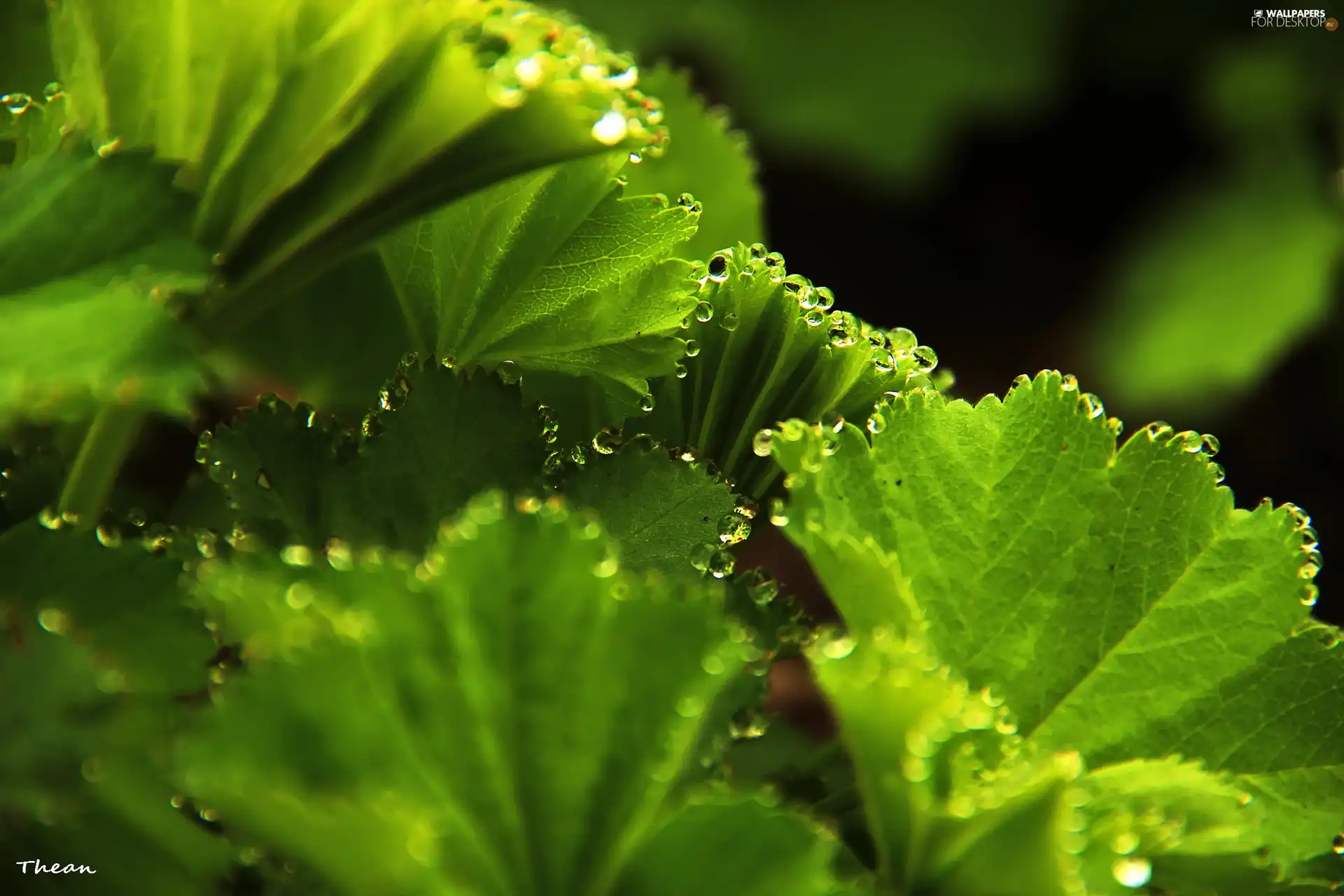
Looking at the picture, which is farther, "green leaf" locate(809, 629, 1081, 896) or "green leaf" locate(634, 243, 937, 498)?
"green leaf" locate(634, 243, 937, 498)

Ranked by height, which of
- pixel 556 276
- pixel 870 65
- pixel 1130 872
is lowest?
pixel 1130 872

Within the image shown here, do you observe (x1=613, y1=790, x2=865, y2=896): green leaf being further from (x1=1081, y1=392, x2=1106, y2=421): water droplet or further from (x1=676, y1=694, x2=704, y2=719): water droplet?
(x1=1081, y1=392, x2=1106, y2=421): water droplet

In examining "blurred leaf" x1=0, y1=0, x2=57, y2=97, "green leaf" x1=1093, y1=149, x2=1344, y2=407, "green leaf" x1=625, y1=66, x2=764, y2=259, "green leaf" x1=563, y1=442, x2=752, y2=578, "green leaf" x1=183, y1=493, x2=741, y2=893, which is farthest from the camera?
"green leaf" x1=1093, y1=149, x2=1344, y2=407

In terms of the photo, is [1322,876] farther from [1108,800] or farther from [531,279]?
[531,279]

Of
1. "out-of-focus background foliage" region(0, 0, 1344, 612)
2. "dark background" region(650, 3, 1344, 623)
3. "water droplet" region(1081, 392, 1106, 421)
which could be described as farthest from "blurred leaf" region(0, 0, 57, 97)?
"dark background" region(650, 3, 1344, 623)

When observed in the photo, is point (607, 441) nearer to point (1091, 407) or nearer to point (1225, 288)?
point (1091, 407)

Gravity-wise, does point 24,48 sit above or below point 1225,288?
below

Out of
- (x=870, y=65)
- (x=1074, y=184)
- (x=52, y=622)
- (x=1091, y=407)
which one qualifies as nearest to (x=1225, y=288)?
(x=1074, y=184)
